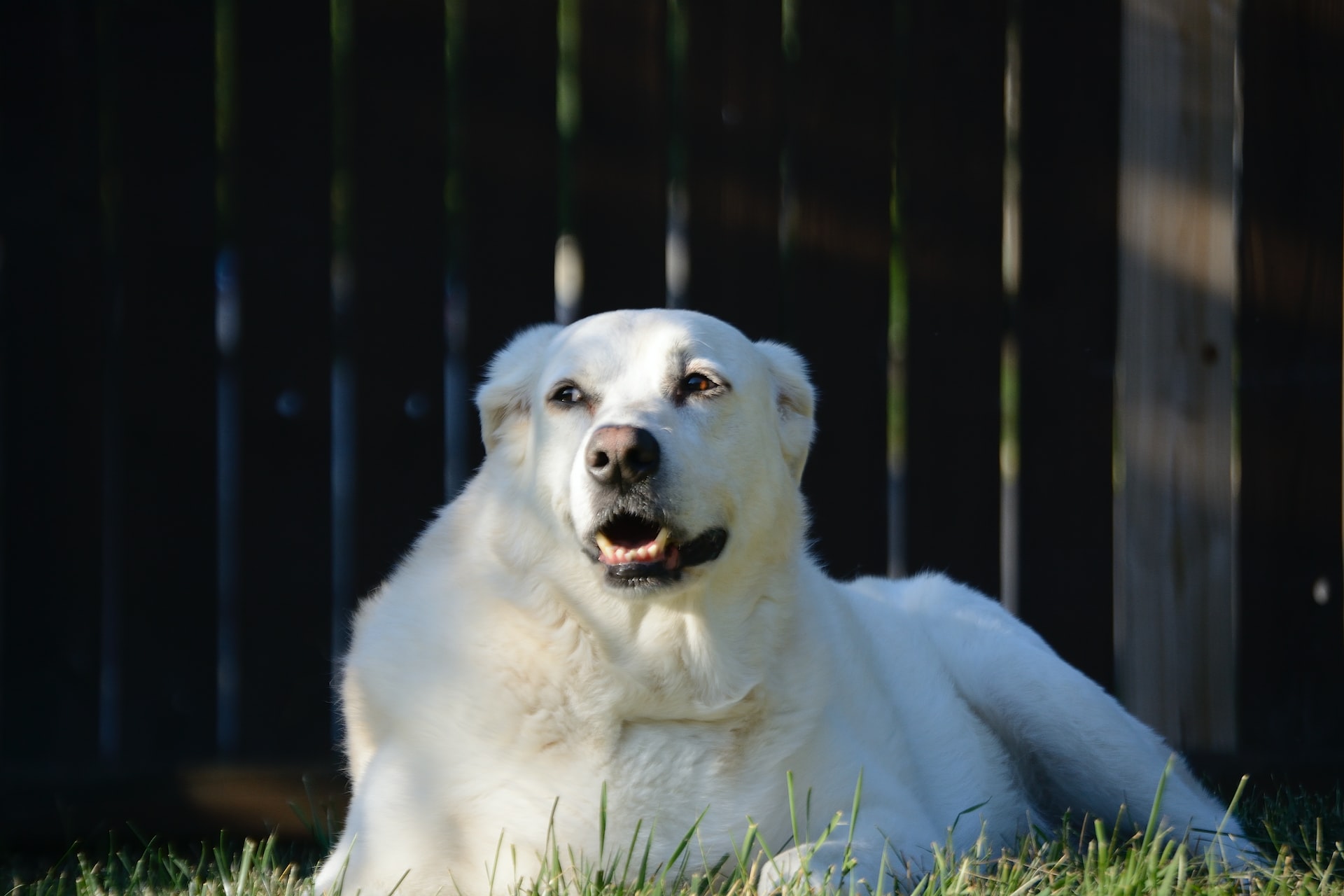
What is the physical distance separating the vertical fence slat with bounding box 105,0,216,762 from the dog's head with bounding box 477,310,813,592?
3.89 ft

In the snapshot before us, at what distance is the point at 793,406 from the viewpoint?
2932mm

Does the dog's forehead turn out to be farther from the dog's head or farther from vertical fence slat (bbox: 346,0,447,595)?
vertical fence slat (bbox: 346,0,447,595)

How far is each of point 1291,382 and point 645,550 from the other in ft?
7.34

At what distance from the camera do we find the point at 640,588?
249 centimetres

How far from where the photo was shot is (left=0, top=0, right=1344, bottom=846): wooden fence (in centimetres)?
355

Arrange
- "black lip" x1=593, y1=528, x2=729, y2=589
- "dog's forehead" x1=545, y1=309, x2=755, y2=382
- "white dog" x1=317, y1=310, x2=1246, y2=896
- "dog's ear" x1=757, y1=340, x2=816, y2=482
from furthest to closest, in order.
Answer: "dog's ear" x1=757, y1=340, x2=816, y2=482, "dog's forehead" x1=545, y1=309, x2=755, y2=382, "black lip" x1=593, y1=528, x2=729, y2=589, "white dog" x1=317, y1=310, x2=1246, y2=896

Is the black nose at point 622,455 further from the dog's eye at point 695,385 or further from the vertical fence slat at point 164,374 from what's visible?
the vertical fence slat at point 164,374

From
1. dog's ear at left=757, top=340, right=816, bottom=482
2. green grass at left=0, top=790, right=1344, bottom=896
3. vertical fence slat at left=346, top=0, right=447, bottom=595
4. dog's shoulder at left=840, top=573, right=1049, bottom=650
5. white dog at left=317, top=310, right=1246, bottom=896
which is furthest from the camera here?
vertical fence slat at left=346, top=0, right=447, bottom=595

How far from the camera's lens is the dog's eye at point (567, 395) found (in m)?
2.66

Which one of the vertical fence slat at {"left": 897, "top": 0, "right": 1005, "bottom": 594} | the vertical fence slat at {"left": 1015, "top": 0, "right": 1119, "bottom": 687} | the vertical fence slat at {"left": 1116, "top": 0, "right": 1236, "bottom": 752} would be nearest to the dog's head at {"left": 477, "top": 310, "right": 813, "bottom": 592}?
the vertical fence slat at {"left": 897, "top": 0, "right": 1005, "bottom": 594}

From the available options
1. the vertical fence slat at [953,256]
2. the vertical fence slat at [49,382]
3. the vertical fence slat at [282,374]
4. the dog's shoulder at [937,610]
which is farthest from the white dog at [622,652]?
the vertical fence slat at [49,382]

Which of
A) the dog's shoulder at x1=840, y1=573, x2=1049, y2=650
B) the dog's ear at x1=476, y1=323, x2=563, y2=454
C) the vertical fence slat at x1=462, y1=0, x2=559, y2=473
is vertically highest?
the vertical fence slat at x1=462, y1=0, x2=559, y2=473

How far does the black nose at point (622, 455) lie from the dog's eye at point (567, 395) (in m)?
0.23

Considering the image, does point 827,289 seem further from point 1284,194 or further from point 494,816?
point 494,816
